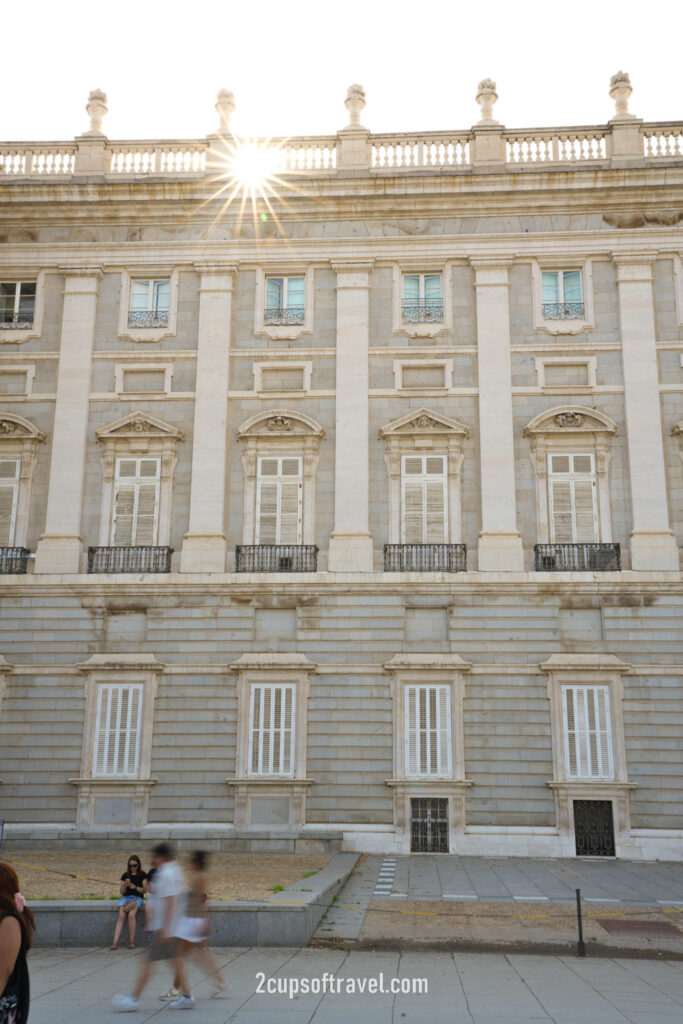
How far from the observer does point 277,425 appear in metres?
23.5

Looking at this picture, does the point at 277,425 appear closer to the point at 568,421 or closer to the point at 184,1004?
the point at 568,421

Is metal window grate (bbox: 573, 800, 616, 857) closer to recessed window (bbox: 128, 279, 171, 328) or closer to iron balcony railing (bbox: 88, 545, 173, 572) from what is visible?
iron balcony railing (bbox: 88, 545, 173, 572)

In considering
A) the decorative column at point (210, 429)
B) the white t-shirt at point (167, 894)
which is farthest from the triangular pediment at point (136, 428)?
the white t-shirt at point (167, 894)

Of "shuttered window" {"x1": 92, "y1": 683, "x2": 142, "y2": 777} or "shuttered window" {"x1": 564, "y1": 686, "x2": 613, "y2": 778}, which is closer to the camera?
"shuttered window" {"x1": 564, "y1": 686, "x2": 613, "y2": 778}

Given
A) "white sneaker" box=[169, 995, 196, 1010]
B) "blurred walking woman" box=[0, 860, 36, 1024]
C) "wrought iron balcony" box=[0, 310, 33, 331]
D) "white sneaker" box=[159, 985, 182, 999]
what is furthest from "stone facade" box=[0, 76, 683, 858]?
"blurred walking woman" box=[0, 860, 36, 1024]

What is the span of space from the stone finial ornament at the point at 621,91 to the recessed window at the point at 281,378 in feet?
35.4

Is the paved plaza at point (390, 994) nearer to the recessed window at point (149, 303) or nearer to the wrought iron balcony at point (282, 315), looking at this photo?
the wrought iron balcony at point (282, 315)

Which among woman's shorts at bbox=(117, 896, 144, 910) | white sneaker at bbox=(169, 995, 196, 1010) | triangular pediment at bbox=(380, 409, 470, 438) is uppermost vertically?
triangular pediment at bbox=(380, 409, 470, 438)

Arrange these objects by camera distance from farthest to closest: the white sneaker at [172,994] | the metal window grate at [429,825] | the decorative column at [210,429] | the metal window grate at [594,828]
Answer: the decorative column at [210,429] → the metal window grate at [429,825] → the metal window grate at [594,828] → the white sneaker at [172,994]

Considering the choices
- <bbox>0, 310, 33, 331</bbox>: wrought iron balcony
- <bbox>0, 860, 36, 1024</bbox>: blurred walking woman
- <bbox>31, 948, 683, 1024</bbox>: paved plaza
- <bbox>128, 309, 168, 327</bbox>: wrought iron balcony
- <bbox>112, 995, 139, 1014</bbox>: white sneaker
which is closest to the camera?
<bbox>0, 860, 36, 1024</bbox>: blurred walking woman

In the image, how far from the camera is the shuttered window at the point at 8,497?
23.4 meters

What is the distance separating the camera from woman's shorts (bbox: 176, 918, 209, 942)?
9641 mm

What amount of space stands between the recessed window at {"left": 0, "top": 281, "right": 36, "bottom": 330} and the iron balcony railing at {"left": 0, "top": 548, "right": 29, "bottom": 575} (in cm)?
608

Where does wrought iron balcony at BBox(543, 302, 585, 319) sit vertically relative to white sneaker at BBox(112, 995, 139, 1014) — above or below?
above
